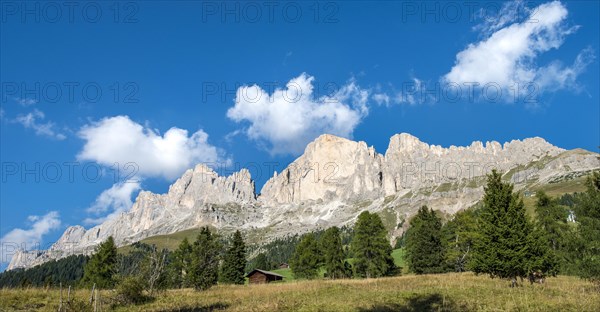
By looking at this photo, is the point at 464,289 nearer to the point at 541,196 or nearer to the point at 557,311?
the point at 557,311

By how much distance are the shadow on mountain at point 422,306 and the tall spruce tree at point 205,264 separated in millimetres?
23106

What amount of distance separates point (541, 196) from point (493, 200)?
25.3m

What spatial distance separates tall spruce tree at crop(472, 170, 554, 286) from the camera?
1106 inches

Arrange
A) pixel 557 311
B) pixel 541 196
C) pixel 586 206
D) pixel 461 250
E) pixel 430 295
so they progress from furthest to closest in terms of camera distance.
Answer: pixel 461 250 → pixel 541 196 → pixel 586 206 → pixel 430 295 → pixel 557 311

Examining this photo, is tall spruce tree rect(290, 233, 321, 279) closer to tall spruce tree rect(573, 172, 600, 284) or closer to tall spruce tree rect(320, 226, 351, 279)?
tall spruce tree rect(320, 226, 351, 279)

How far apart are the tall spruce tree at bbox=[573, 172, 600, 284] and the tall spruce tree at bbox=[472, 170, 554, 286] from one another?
3.77 m

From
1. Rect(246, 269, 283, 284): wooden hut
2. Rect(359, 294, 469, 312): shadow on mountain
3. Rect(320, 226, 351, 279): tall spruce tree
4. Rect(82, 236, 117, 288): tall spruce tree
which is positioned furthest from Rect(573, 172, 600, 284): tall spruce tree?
Rect(246, 269, 283, 284): wooden hut

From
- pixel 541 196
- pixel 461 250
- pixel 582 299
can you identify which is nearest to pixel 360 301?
pixel 582 299

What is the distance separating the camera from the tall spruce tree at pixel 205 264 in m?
37.8

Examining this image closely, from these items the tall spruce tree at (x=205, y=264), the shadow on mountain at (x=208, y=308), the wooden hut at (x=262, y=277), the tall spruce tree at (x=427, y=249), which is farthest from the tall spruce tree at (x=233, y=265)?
the shadow on mountain at (x=208, y=308)

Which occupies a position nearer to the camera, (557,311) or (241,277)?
(557,311)

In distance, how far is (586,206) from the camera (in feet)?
83.9

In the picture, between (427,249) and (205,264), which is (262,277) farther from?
(205,264)

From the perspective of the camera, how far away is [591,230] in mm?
23594
